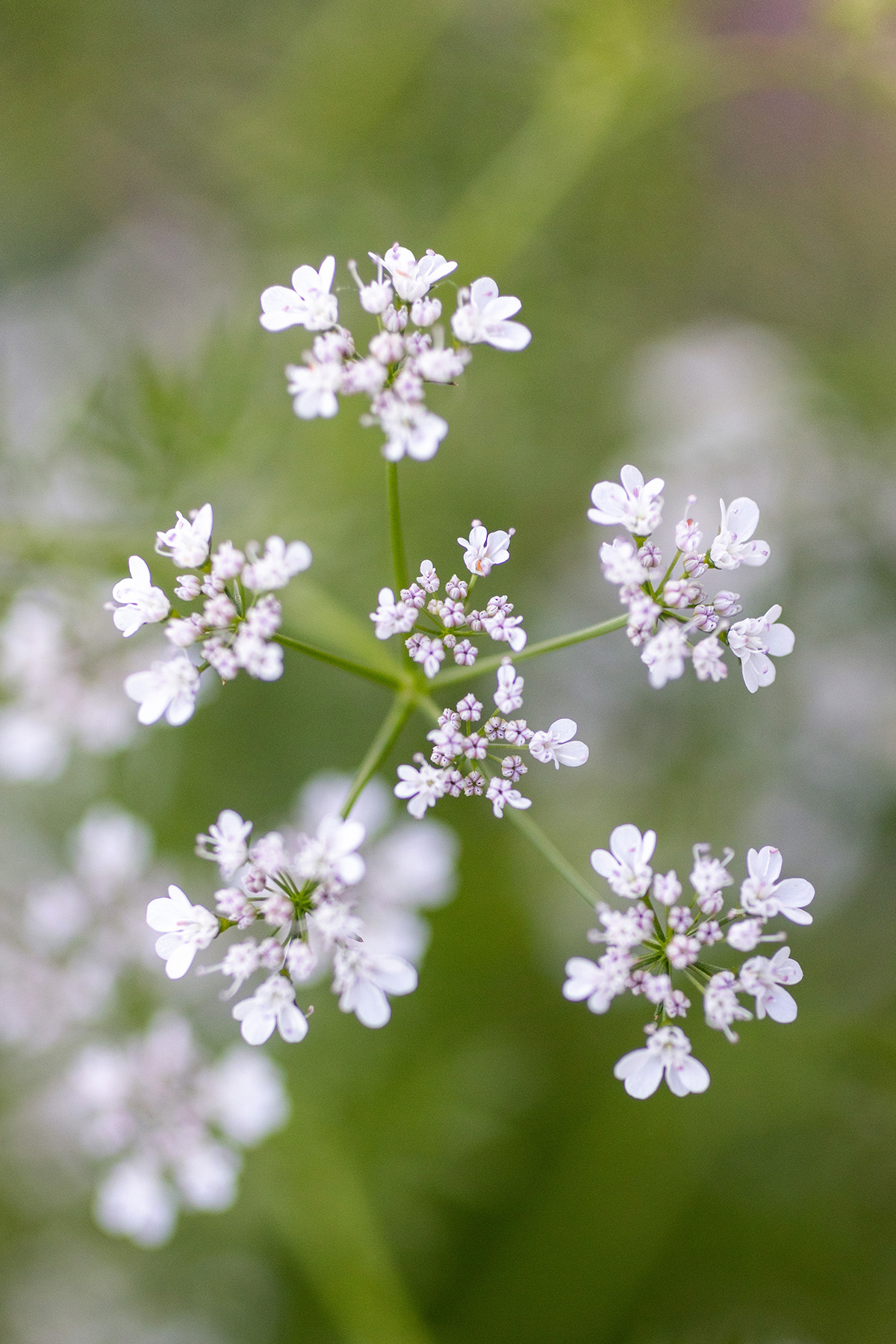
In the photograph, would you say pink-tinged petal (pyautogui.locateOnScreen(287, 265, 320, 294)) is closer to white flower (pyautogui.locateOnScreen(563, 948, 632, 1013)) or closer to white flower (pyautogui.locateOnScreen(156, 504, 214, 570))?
white flower (pyautogui.locateOnScreen(156, 504, 214, 570))

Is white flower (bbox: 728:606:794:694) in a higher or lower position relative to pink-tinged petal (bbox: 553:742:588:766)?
higher

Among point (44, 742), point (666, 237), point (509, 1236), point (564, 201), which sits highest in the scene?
point (666, 237)

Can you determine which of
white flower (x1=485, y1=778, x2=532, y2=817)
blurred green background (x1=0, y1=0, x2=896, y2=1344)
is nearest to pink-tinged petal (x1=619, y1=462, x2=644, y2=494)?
white flower (x1=485, y1=778, x2=532, y2=817)

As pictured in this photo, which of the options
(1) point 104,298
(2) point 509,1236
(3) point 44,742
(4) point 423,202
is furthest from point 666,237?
(2) point 509,1236

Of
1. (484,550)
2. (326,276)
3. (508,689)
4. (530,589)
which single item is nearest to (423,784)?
(508,689)

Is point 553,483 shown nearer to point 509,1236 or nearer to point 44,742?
point 44,742
